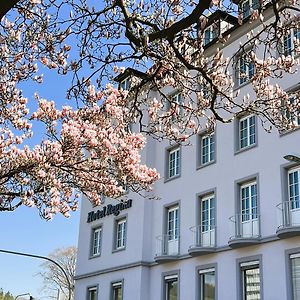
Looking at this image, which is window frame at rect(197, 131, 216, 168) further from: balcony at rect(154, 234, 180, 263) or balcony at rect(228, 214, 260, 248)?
balcony at rect(154, 234, 180, 263)

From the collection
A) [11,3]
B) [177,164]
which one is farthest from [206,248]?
[11,3]

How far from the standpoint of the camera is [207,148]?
24188 millimetres

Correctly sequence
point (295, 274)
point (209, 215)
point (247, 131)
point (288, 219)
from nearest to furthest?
point (295, 274), point (288, 219), point (247, 131), point (209, 215)

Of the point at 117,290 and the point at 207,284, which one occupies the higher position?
the point at 117,290

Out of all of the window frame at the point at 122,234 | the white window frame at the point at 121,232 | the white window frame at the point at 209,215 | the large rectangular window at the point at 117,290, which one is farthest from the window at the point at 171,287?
the white window frame at the point at 121,232

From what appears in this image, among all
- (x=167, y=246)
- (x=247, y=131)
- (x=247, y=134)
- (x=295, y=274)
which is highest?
(x=247, y=131)

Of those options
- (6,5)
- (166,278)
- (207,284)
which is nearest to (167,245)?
(166,278)

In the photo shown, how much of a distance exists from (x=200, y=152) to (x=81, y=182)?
12224mm

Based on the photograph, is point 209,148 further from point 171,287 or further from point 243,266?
point 171,287

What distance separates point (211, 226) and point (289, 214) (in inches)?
167

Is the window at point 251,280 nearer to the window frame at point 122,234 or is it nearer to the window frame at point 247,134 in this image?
the window frame at point 247,134

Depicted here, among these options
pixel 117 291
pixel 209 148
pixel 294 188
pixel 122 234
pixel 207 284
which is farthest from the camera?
pixel 122 234

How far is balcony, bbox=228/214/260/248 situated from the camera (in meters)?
19.9

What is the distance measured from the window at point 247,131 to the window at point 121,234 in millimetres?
8232
